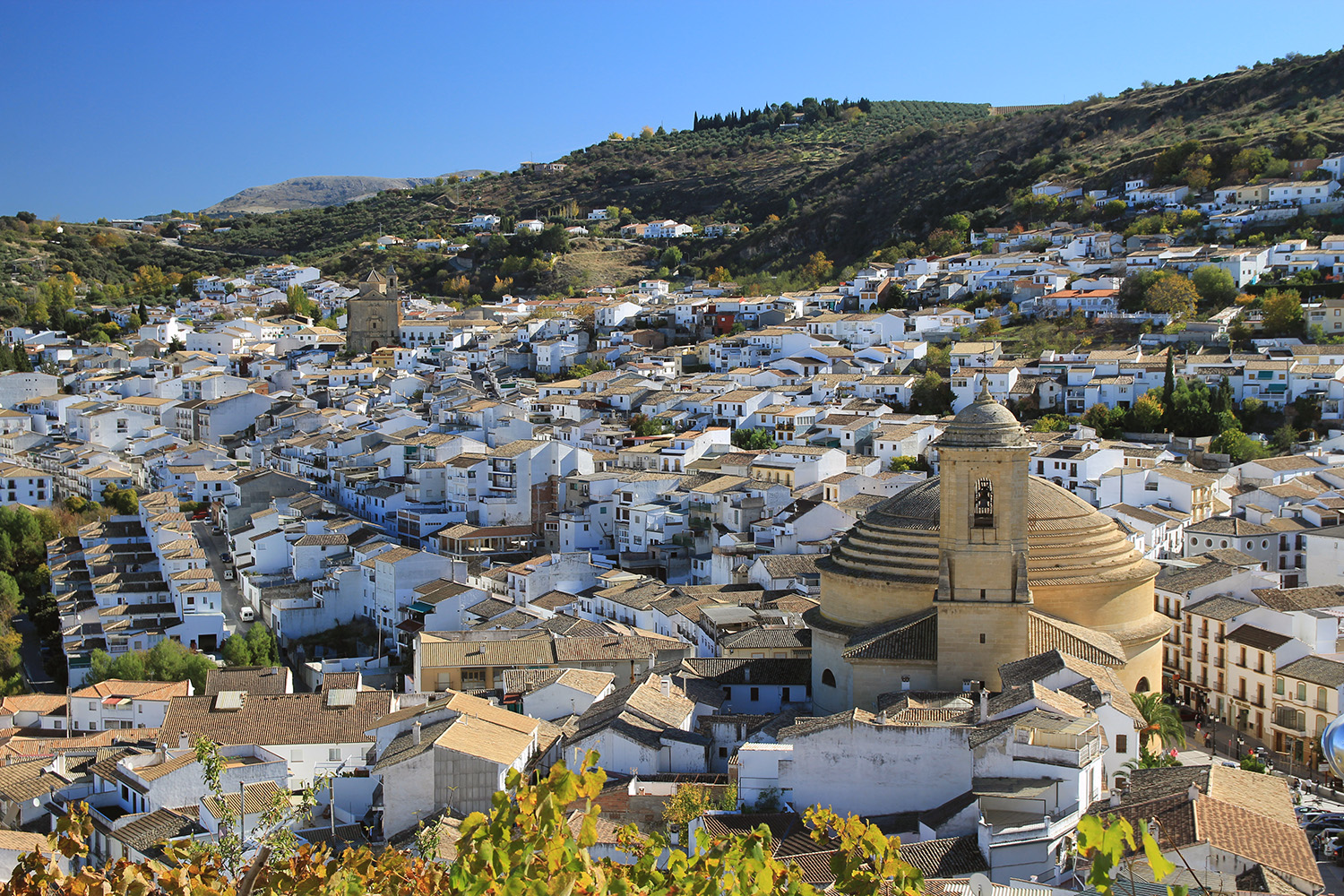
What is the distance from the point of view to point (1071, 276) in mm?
63156

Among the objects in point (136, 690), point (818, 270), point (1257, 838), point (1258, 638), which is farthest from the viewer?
point (818, 270)

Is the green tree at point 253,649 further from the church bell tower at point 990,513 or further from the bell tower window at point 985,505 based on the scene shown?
the bell tower window at point 985,505

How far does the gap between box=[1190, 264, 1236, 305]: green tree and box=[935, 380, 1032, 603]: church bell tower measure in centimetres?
4056

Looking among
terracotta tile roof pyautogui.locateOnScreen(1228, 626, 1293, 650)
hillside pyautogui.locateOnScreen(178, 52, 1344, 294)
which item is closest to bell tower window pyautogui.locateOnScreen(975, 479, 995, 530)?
terracotta tile roof pyautogui.locateOnScreen(1228, 626, 1293, 650)

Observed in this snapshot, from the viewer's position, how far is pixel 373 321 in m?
77.8

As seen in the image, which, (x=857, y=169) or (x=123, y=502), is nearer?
(x=123, y=502)

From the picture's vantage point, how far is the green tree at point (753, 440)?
152 feet

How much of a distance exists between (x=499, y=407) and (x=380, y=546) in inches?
564

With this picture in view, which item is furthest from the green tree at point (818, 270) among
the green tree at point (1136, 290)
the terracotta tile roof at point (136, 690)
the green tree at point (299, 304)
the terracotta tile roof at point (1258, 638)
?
the terracotta tile roof at point (1258, 638)

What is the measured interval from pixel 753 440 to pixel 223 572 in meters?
17.2

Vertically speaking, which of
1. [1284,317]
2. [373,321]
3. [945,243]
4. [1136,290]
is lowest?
[1284,317]

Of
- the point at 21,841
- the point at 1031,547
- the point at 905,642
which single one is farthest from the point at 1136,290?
the point at 21,841

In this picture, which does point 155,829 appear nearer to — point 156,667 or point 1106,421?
point 156,667

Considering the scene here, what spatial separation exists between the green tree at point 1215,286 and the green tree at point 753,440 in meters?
21.4
